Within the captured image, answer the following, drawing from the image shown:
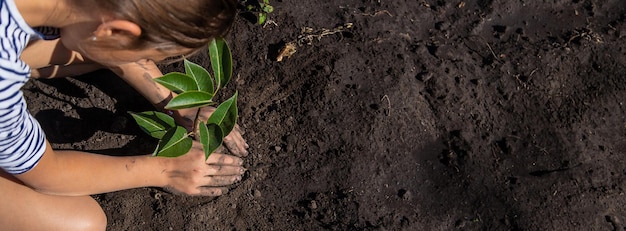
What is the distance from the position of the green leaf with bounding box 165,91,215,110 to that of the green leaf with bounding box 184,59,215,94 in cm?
9

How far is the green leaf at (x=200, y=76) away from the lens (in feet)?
5.79

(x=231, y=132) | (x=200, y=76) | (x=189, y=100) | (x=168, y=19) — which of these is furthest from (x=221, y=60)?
(x=168, y=19)

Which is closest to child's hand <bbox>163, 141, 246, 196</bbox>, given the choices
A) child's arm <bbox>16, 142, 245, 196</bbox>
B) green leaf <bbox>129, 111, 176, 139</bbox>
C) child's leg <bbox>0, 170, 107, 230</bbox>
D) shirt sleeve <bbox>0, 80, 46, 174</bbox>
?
child's arm <bbox>16, 142, 245, 196</bbox>

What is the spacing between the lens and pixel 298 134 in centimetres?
206

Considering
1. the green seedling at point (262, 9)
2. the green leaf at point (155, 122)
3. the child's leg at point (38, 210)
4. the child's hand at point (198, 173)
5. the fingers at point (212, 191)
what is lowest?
the fingers at point (212, 191)

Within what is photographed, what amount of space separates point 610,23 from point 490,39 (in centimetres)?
42

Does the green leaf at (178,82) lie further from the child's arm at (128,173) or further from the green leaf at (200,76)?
the child's arm at (128,173)

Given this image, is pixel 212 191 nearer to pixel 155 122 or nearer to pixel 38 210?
pixel 155 122

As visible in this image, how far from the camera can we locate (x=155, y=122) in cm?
184

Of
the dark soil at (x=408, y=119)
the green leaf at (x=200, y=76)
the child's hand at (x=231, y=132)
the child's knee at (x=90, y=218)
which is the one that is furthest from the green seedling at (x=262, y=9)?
the child's knee at (x=90, y=218)

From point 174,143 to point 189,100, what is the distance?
0.46ft

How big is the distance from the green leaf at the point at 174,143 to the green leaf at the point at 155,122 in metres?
0.07

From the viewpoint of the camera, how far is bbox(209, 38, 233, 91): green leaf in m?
1.75

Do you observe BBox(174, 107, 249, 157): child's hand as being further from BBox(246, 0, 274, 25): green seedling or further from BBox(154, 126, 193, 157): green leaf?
BBox(246, 0, 274, 25): green seedling
